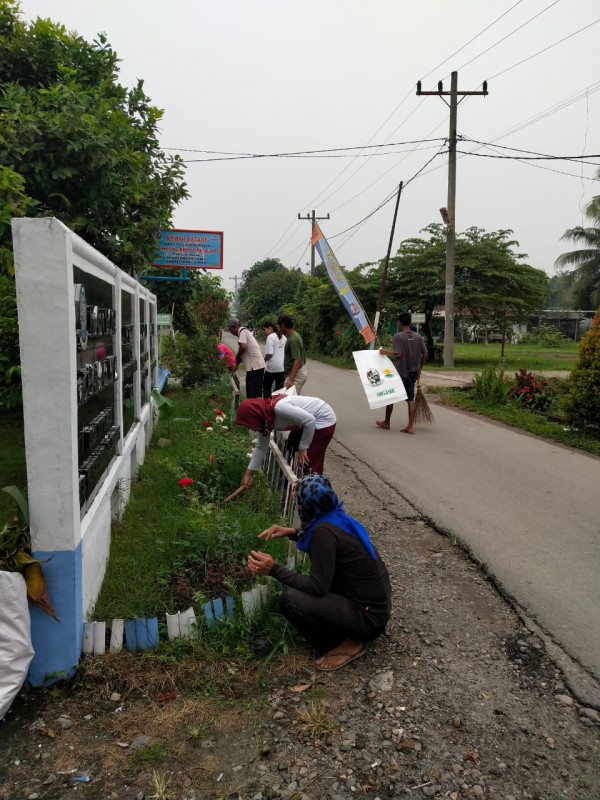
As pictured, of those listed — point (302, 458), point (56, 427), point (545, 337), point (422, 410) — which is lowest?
point (422, 410)

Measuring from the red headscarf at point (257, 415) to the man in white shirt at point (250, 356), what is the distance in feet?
13.5

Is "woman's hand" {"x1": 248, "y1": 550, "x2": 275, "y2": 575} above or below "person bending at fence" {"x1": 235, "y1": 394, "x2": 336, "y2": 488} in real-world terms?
below

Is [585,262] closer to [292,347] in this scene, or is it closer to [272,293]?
[272,293]

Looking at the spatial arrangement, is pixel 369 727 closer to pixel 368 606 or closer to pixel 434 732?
pixel 434 732

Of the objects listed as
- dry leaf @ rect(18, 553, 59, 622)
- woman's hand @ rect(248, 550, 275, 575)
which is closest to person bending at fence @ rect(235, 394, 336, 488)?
woman's hand @ rect(248, 550, 275, 575)

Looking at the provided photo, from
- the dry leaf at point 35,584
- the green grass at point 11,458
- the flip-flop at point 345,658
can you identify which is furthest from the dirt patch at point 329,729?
the green grass at point 11,458

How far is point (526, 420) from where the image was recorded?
992 centimetres

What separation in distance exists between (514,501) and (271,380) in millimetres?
4364

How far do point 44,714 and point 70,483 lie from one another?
1.05m

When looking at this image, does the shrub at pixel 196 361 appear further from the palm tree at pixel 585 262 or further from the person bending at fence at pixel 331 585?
the palm tree at pixel 585 262

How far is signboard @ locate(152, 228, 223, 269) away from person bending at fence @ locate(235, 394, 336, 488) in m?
7.34

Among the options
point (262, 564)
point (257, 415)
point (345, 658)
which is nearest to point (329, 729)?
point (345, 658)

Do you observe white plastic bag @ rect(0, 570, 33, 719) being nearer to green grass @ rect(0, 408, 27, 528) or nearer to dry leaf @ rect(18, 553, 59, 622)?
dry leaf @ rect(18, 553, 59, 622)

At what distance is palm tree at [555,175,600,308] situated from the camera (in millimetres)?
38750
